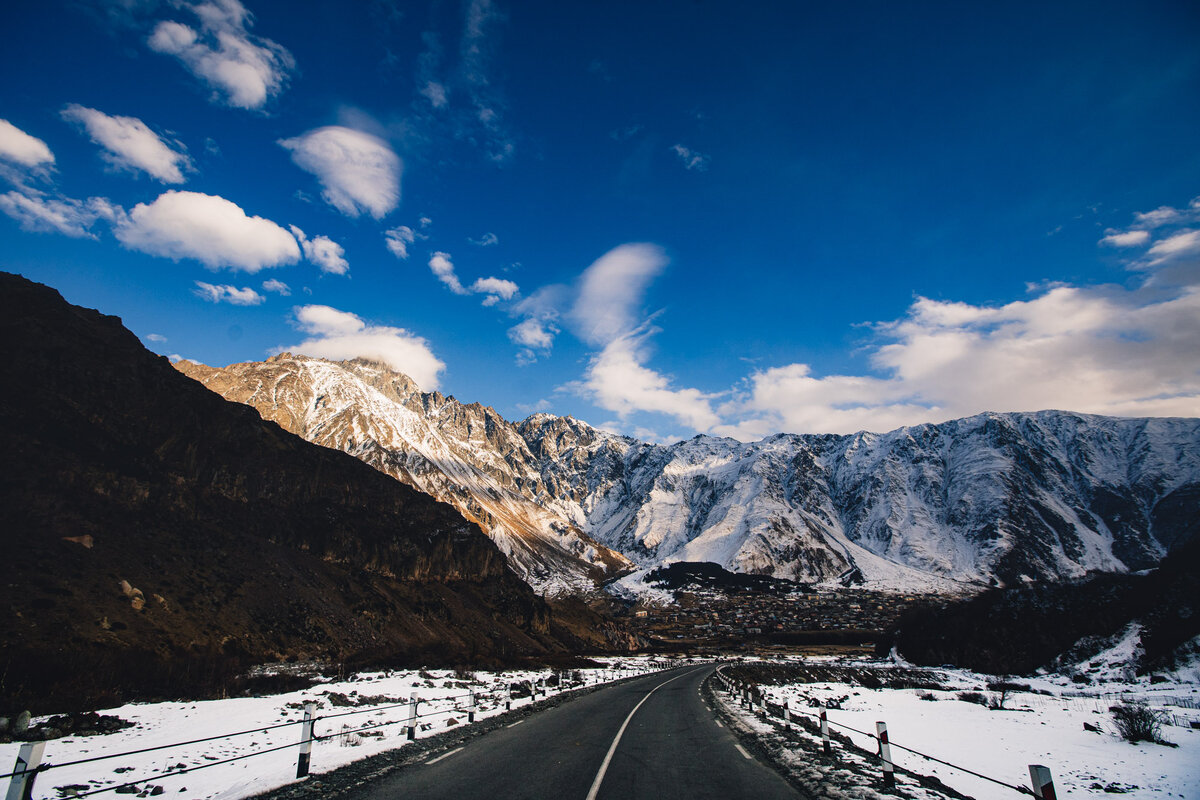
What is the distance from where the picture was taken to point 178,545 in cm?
5306

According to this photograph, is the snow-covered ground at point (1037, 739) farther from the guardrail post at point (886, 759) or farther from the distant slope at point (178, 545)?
the distant slope at point (178, 545)

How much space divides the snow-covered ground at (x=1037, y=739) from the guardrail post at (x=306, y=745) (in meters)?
15.3

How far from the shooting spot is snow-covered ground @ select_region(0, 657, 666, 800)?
11.7 metres

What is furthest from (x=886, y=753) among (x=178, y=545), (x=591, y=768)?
(x=178, y=545)

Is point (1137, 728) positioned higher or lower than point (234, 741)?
lower

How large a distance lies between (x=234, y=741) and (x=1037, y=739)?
31607 mm

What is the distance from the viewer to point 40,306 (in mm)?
69688

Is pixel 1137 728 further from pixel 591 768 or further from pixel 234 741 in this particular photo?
→ pixel 234 741

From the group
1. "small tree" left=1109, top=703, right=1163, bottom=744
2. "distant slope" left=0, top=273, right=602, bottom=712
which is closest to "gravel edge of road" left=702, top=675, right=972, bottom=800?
"small tree" left=1109, top=703, right=1163, bottom=744

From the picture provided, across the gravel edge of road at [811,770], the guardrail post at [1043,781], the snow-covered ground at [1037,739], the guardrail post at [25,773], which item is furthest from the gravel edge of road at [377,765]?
the snow-covered ground at [1037,739]

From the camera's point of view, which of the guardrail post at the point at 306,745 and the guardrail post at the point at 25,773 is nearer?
the guardrail post at the point at 25,773

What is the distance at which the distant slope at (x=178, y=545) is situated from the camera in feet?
116

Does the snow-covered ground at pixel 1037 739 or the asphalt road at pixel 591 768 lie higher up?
the asphalt road at pixel 591 768

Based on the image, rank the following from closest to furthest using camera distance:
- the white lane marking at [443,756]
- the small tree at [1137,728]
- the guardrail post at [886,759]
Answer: the guardrail post at [886,759] → the white lane marking at [443,756] → the small tree at [1137,728]
